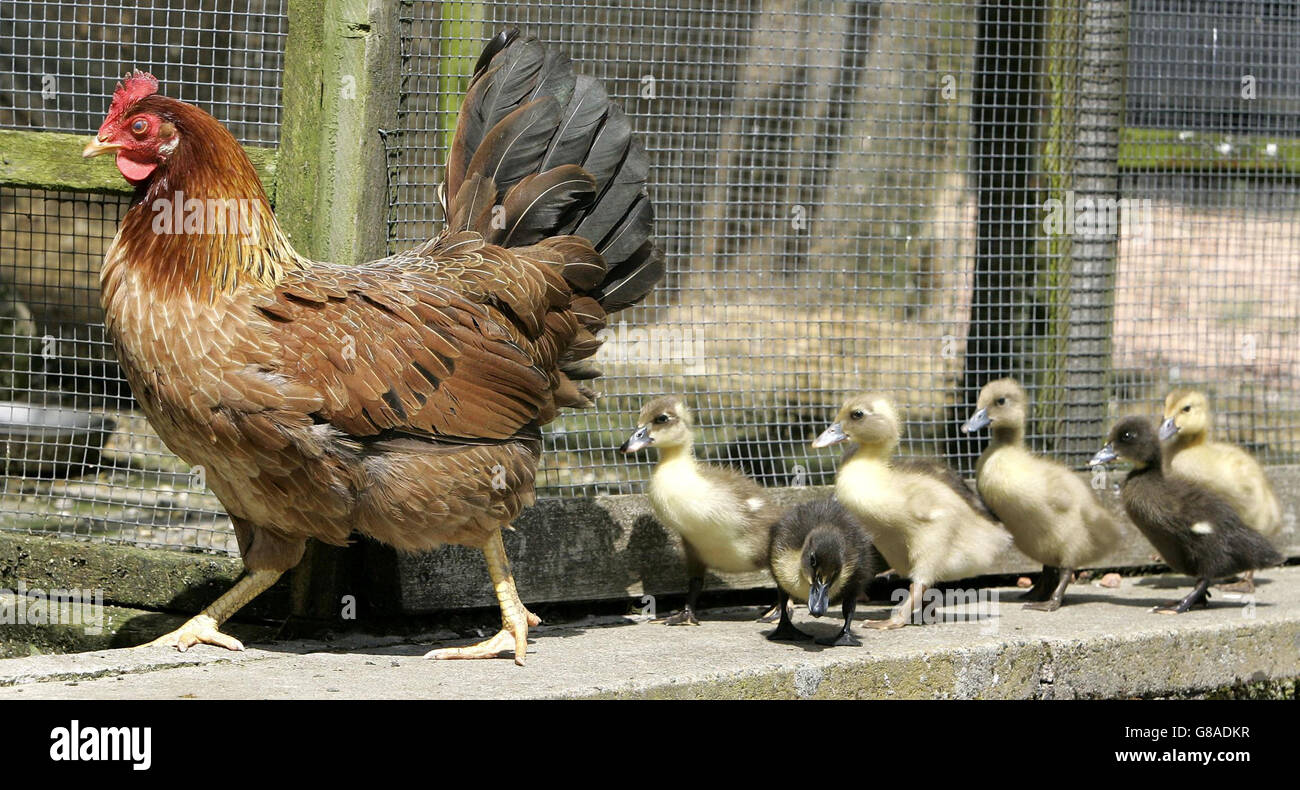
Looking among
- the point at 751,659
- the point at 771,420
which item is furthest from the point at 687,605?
the point at 771,420

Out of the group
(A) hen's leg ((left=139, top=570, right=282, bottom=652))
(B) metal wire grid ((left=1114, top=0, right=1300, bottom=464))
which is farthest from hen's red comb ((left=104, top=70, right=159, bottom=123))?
(B) metal wire grid ((left=1114, top=0, right=1300, bottom=464))

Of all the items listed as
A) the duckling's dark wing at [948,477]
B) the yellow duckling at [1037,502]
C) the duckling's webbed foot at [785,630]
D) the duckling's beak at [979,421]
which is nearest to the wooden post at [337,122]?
the duckling's webbed foot at [785,630]

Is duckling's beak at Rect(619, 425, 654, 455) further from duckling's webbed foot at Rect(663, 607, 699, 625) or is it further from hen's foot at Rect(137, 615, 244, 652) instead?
hen's foot at Rect(137, 615, 244, 652)

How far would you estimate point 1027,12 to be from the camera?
599 centimetres

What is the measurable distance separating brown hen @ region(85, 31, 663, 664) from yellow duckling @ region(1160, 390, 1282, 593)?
2964 mm

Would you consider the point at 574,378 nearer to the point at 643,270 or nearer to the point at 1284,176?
the point at 643,270

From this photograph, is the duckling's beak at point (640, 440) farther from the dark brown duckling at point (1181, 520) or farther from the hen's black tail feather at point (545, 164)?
the dark brown duckling at point (1181, 520)

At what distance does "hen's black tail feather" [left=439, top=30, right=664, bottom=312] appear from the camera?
4.74m

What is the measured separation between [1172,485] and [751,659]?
2.29m

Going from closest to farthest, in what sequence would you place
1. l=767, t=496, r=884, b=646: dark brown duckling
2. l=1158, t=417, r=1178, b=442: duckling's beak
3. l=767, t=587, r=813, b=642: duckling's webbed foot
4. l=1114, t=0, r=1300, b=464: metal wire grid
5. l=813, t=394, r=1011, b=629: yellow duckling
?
l=767, t=496, r=884, b=646: dark brown duckling
l=767, t=587, r=813, b=642: duckling's webbed foot
l=813, t=394, r=1011, b=629: yellow duckling
l=1158, t=417, r=1178, b=442: duckling's beak
l=1114, t=0, r=1300, b=464: metal wire grid

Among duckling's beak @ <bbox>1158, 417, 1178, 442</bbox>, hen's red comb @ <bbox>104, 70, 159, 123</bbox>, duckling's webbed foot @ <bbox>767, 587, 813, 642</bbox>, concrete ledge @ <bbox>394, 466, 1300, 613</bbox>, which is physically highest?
hen's red comb @ <bbox>104, 70, 159, 123</bbox>

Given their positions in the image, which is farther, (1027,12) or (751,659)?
(1027,12)

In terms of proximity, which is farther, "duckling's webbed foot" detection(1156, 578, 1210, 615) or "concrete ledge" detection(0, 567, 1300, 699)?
"duckling's webbed foot" detection(1156, 578, 1210, 615)

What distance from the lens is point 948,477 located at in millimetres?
5367
